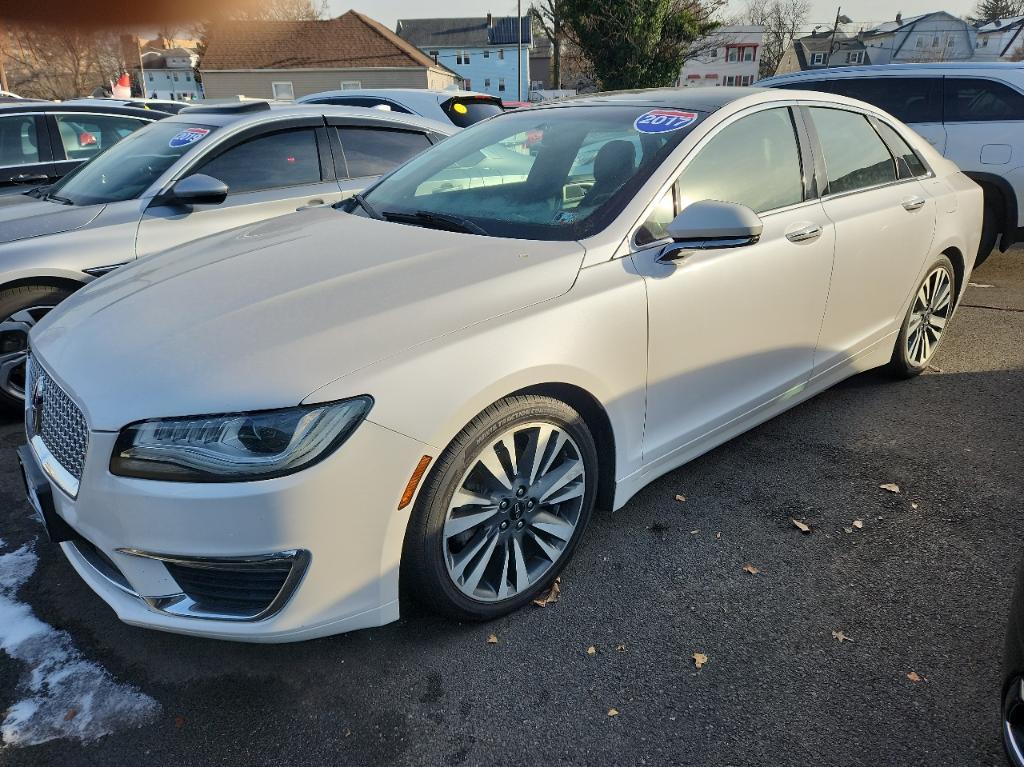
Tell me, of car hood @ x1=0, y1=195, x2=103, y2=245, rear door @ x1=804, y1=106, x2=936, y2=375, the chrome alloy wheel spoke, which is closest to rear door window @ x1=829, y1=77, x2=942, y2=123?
rear door @ x1=804, y1=106, x2=936, y2=375

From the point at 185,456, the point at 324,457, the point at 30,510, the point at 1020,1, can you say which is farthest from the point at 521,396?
the point at 1020,1

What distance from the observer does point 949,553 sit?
2740 mm

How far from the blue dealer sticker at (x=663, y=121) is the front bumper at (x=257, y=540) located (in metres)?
1.70

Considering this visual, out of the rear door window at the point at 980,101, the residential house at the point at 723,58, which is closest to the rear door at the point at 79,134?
the rear door window at the point at 980,101

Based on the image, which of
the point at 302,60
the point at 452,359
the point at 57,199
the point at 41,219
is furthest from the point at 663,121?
the point at 302,60

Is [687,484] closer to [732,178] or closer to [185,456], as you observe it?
[732,178]

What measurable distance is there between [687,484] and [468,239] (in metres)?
1.57

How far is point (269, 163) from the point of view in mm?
4582

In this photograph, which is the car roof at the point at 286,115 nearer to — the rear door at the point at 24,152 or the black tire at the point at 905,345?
the rear door at the point at 24,152

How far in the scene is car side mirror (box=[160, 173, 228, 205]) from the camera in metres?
3.95

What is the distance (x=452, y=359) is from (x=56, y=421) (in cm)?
121

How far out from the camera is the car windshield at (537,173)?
2.61 metres

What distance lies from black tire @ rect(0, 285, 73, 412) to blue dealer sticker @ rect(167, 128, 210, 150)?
3.79ft

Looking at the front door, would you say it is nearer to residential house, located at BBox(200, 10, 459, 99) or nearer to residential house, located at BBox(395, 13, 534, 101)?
residential house, located at BBox(200, 10, 459, 99)
